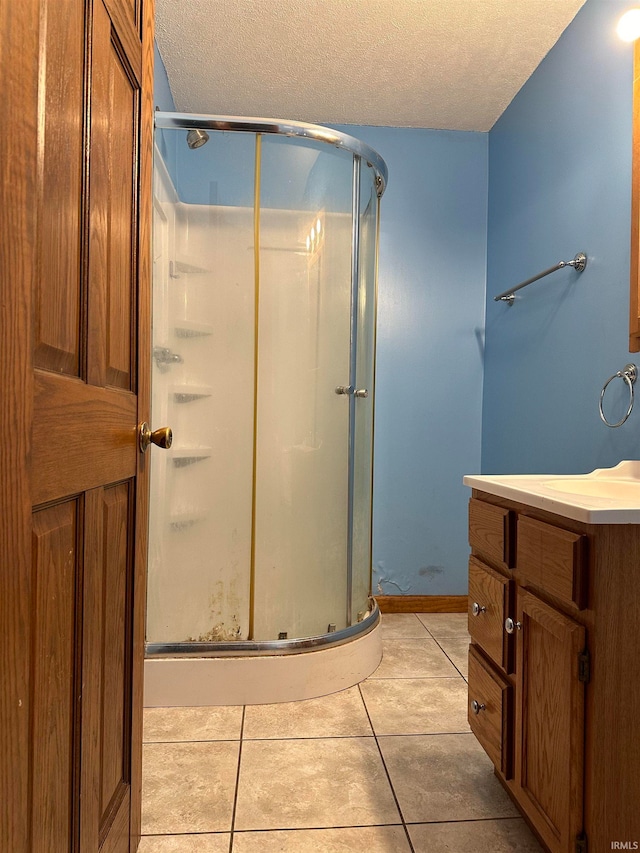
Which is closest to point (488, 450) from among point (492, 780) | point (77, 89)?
point (492, 780)

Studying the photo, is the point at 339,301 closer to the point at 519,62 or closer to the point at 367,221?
the point at 367,221

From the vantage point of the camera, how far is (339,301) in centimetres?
227

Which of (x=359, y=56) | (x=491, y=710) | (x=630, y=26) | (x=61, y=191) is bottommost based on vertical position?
(x=491, y=710)

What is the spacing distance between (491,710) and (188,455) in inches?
49.2

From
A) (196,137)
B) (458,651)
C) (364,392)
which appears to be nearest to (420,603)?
(458,651)

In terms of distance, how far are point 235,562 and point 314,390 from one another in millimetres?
683

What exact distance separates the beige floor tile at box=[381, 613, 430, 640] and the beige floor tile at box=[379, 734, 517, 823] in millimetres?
869

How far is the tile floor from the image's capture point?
4.39 ft

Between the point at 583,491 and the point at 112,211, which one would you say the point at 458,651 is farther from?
the point at 112,211

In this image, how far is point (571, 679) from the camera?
1.06 m

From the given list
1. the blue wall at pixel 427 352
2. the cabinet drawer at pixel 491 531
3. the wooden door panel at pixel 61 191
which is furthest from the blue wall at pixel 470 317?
the wooden door panel at pixel 61 191

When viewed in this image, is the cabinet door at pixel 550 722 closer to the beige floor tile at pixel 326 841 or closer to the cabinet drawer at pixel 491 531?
the cabinet drawer at pixel 491 531

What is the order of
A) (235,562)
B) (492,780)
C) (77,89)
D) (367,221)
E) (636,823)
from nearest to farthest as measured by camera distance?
(77,89) → (636,823) → (492,780) → (235,562) → (367,221)

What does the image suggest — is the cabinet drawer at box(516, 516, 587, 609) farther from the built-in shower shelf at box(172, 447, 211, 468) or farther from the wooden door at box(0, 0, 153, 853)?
the built-in shower shelf at box(172, 447, 211, 468)
